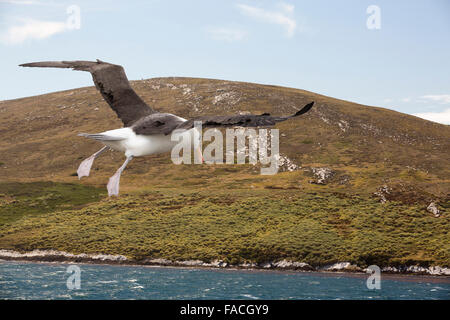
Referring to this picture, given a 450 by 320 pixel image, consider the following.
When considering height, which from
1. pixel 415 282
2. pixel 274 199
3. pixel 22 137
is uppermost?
pixel 22 137

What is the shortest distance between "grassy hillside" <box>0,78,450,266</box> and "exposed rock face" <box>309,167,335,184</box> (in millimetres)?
758

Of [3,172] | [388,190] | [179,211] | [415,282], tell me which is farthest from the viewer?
[3,172]

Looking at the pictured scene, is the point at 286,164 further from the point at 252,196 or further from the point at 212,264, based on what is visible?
the point at 212,264

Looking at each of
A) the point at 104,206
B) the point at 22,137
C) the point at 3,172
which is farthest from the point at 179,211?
the point at 22,137

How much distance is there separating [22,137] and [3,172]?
3039 cm

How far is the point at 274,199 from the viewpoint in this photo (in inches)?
3209

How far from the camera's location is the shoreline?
58.4 meters

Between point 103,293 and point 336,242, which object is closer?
point 103,293

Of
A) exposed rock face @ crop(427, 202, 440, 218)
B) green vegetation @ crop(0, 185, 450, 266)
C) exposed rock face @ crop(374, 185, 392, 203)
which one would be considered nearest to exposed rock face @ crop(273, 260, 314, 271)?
green vegetation @ crop(0, 185, 450, 266)

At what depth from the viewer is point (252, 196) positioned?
275 feet

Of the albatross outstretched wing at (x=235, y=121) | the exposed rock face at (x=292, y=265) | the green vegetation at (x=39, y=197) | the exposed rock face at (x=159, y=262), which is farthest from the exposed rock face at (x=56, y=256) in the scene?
A: the albatross outstretched wing at (x=235, y=121)

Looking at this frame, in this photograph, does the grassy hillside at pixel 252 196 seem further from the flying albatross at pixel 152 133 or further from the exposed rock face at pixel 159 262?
the flying albatross at pixel 152 133

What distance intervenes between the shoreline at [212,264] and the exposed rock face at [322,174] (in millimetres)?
35412
